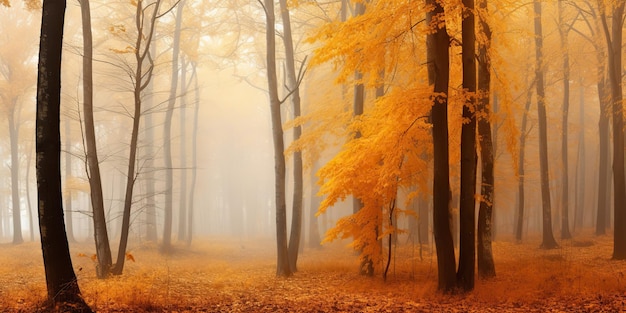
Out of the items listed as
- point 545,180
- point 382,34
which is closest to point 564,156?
point 545,180

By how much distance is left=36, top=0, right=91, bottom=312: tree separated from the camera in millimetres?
5910

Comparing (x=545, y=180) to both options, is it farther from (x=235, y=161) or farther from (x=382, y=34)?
(x=235, y=161)

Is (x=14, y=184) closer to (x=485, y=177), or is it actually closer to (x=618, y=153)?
(x=485, y=177)

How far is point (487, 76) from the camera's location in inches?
408

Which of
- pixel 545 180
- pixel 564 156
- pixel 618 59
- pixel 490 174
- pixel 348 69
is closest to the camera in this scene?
pixel 348 69

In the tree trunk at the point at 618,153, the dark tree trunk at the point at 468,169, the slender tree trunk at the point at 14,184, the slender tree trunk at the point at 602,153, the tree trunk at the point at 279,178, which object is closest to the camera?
the dark tree trunk at the point at 468,169

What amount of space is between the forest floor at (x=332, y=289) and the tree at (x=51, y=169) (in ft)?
1.59

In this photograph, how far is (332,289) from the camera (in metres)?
10.5

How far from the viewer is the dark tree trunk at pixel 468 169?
8523 mm

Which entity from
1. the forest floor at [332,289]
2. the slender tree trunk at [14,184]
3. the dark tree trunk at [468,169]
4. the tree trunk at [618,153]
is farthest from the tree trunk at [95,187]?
the tree trunk at [618,153]

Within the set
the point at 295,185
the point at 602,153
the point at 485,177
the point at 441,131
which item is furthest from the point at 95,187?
the point at 602,153

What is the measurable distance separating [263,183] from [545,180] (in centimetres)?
4067

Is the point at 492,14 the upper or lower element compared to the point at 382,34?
upper

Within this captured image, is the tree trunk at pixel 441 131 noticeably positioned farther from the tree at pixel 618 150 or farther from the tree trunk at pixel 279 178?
the tree at pixel 618 150
